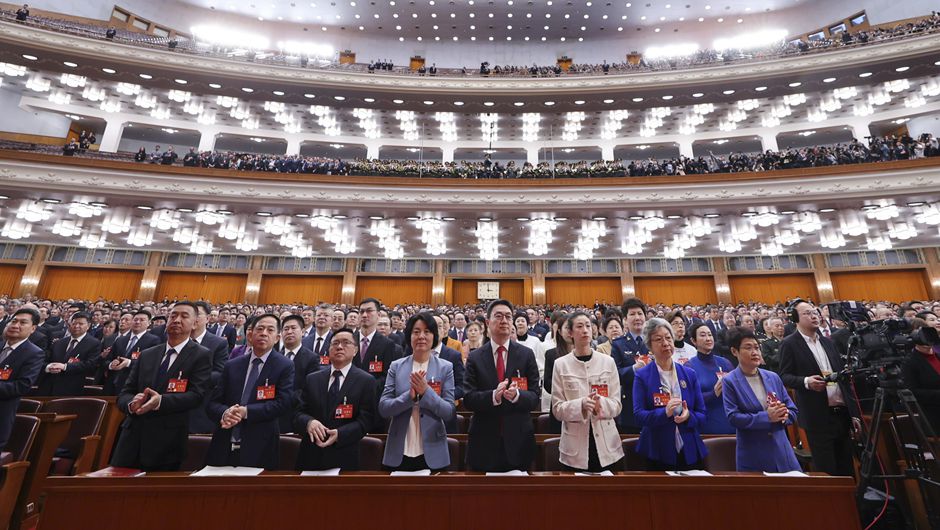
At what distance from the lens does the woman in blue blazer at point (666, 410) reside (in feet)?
6.76

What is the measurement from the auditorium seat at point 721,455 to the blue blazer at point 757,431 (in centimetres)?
22

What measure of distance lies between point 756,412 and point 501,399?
1391 millimetres

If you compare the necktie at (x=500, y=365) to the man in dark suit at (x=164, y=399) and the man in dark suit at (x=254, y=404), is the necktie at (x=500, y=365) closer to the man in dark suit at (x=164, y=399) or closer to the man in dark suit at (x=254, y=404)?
the man in dark suit at (x=254, y=404)

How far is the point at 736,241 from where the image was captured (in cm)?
1164

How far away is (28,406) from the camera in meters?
2.97

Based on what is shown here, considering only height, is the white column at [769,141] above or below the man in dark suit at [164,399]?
above

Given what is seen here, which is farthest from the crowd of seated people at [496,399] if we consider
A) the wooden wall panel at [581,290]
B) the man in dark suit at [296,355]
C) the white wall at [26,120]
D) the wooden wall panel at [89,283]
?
the white wall at [26,120]

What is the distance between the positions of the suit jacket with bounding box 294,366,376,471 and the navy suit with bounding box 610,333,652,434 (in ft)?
5.64

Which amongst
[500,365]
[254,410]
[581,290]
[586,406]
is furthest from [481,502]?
[581,290]

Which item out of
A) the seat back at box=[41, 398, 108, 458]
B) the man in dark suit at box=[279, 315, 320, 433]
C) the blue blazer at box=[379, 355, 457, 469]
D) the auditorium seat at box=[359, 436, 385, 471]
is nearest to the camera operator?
the blue blazer at box=[379, 355, 457, 469]

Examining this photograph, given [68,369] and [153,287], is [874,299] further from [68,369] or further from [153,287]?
[153,287]

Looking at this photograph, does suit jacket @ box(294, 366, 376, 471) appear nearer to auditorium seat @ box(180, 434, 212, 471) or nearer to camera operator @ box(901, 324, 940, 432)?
auditorium seat @ box(180, 434, 212, 471)

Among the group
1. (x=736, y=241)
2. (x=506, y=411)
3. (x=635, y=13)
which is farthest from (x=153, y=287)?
(x=635, y=13)

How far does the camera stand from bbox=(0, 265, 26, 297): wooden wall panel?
13180 millimetres
